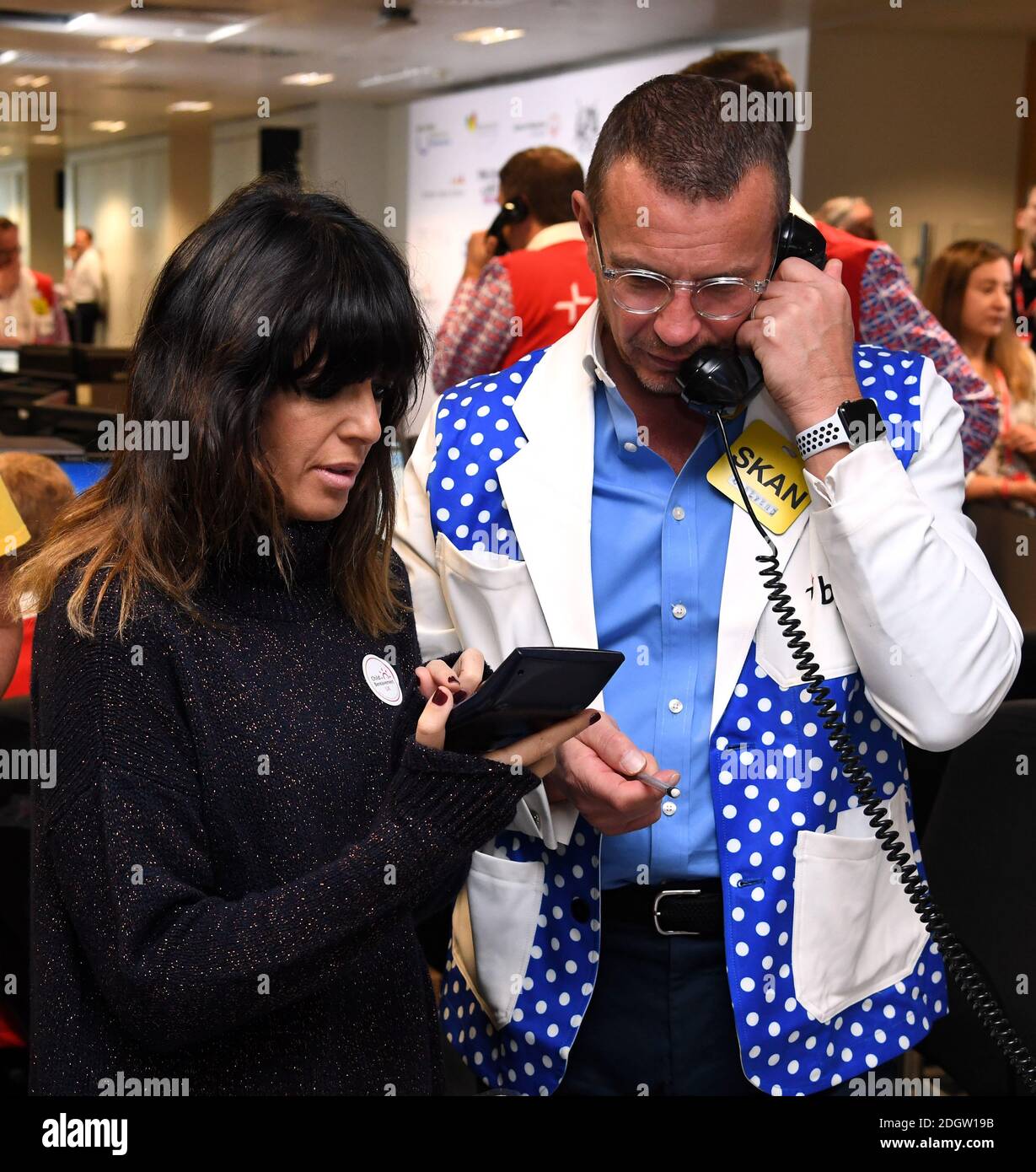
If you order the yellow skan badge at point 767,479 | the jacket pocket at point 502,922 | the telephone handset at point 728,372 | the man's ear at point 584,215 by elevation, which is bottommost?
the jacket pocket at point 502,922

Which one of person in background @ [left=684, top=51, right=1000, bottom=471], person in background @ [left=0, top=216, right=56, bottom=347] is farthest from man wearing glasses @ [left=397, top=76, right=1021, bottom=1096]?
person in background @ [left=0, top=216, right=56, bottom=347]

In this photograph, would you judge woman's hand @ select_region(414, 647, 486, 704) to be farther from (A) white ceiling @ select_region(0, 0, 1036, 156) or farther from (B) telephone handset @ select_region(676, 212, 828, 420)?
(A) white ceiling @ select_region(0, 0, 1036, 156)

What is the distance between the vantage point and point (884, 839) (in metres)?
1.45

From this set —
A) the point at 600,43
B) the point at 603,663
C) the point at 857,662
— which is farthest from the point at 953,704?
the point at 600,43

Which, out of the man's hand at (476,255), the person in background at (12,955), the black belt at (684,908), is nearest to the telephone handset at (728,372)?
the black belt at (684,908)

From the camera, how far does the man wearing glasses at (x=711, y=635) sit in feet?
4.58

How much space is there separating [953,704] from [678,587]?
0.31 metres

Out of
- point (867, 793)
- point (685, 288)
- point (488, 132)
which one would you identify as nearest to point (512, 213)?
point (685, 288)

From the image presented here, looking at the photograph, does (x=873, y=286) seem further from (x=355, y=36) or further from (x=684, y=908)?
(x=355, y=36)

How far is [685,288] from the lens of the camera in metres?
1.43

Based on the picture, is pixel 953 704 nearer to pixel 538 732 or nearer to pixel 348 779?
pixel 538 732

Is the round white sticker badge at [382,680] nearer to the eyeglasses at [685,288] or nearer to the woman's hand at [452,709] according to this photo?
the woman's hand at [452,709]

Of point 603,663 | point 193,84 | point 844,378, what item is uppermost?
point 193,84

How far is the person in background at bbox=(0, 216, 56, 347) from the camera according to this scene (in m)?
6.98
